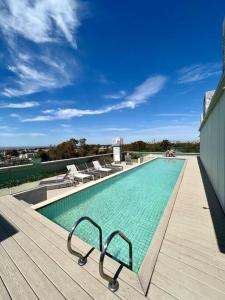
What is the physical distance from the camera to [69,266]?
6.70 feet

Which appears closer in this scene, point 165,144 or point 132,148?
point 165,144

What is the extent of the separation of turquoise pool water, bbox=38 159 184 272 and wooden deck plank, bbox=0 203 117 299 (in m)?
0.90

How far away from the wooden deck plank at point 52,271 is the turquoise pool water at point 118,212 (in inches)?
42.4

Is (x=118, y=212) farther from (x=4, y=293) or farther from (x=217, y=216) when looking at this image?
(x=4, y=293)

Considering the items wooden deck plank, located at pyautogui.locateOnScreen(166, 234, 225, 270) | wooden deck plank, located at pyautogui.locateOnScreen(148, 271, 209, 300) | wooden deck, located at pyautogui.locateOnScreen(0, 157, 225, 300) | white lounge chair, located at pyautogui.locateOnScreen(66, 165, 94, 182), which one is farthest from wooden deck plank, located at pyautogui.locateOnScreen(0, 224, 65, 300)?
white lounge chair, located at pyautogui.locateOnScreen(66, 165, 94, 182)

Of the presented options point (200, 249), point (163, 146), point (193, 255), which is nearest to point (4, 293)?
point (193, 255)

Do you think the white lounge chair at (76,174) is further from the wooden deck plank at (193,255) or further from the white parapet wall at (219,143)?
the white parapet wall at (219,143)

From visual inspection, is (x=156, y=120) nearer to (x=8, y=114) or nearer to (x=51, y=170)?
(x=8, y=114)

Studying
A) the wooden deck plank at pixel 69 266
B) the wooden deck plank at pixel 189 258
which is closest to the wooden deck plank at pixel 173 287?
the wooden deck plank at pixel 189 258

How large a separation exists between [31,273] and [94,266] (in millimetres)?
717

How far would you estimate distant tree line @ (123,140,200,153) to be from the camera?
57.9ft

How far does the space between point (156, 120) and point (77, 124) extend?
566 inches

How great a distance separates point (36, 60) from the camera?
27.2ft

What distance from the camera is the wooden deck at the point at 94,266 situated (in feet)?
5.55
